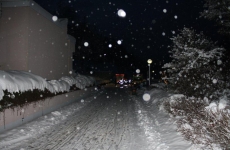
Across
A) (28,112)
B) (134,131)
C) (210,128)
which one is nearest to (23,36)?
(28,112)

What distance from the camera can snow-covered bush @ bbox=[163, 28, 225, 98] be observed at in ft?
43.5

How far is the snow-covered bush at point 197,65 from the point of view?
1325 cm

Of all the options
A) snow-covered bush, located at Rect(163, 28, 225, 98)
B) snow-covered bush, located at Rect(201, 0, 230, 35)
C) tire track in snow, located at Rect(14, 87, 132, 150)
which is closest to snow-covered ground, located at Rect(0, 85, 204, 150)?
tire track in snow, located at Rect(14, 87, 132, 150)

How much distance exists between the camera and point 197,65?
13477 millimetres

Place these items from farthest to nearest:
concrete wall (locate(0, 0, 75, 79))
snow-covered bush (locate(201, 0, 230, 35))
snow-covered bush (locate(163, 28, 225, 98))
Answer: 1. concrete wall (locate(0, 0, 75, 79))
2. snow-covered bush (locate(163, 28, 225, 98))
3. snow-covered bush (locate(201, 0, 230, 35))

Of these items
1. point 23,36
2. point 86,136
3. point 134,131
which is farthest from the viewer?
point 23,36

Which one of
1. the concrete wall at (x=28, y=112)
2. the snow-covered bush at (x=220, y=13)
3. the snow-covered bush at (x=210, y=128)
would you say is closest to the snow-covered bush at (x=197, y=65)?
the snow-covered bush at (x=220, y=13)

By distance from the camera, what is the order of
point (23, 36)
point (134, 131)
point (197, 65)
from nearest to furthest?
point (134, 131) < point (197, 65) < point (23, 36)

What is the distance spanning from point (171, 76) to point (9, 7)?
1214 cm

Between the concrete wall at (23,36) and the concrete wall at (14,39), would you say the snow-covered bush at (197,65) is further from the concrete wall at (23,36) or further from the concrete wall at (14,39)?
the concrete wall at (14,39)

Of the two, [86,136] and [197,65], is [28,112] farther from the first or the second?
[197,65]

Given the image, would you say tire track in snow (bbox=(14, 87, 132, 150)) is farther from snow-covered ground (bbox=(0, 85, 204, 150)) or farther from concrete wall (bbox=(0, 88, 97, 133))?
concrete wall (bbox=(0, 88, 97, 133))

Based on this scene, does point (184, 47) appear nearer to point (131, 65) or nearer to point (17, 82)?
point (17, 82)

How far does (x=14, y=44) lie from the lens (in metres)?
16.3
